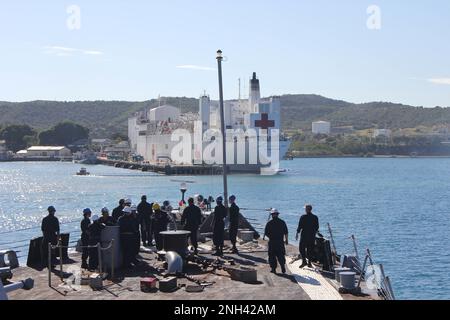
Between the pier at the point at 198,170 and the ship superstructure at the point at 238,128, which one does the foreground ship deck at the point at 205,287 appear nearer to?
the pier at the point at 198,170

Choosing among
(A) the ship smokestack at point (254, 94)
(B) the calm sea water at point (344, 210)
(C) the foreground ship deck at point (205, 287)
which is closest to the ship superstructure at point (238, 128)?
(A) the ship smokestack at point (254, 94)

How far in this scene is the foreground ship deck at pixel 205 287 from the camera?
1136 cm

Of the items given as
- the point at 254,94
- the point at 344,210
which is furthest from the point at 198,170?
the point at 344,210

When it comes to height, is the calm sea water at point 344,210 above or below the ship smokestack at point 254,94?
below

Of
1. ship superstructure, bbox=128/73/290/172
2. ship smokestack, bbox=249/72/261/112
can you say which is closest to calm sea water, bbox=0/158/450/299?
ship superstructure, bbox=128/73/290/172

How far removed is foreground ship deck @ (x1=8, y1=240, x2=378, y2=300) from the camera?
11.4 m

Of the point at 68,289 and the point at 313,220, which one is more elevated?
the point at 313,220

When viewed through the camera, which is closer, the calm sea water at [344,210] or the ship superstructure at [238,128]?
the calm sea water at [344,210]

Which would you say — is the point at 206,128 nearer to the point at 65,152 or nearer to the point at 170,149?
the point at 170,149

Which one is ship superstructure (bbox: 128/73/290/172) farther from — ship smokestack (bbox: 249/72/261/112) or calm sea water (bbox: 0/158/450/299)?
calm sea water (bbox: 0/158/450/299)
